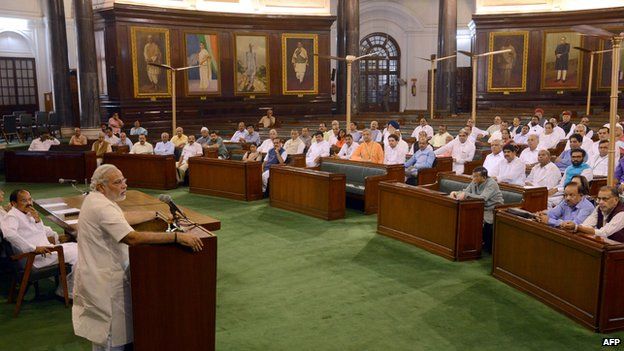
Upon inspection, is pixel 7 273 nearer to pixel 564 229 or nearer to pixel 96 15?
pixel 564 229

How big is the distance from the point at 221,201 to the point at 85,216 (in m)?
7.24

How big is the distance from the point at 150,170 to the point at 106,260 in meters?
9.16

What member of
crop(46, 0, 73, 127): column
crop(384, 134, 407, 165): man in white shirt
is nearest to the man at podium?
crop(384, 134, 407, 165): man in white shirt

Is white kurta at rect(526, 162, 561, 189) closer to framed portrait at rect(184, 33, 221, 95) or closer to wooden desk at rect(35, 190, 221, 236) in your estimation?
wooden desk at rect(35, 190, 221, 236)

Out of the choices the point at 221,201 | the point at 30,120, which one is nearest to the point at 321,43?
the point at 30,120

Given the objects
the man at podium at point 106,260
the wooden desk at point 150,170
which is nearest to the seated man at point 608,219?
the man at podium at point 106,260

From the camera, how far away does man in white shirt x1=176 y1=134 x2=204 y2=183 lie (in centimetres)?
1244

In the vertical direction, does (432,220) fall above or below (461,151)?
below

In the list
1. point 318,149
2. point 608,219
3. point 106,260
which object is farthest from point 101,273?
point 318,149

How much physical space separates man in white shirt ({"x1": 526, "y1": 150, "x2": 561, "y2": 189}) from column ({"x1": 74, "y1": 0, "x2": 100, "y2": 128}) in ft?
40.9

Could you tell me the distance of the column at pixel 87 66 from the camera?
1592 cm

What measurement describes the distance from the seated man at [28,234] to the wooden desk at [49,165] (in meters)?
7.66

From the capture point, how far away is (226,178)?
10836 mm

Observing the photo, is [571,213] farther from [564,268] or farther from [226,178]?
[226,178]
